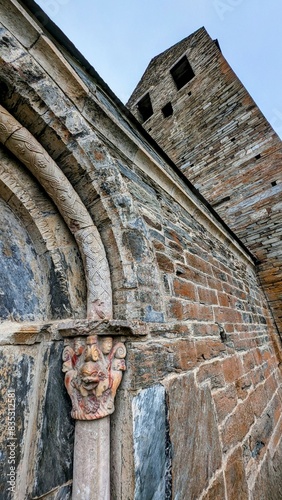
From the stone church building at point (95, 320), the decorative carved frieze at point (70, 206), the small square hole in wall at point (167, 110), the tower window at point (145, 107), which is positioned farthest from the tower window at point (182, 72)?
the decorative carved frieze at point (70, 206)

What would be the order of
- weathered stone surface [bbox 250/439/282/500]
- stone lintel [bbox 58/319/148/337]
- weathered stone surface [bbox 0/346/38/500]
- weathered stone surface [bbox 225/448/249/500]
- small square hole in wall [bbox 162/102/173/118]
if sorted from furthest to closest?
small square hole in wall [bbox 162/102/173/118] < weathered stone surface [bbox 250/439/282/500] < weathered stone surface [bbox 225/448/249/500] < stone lintel [bbox 58/319/148/337] < weathered stone surface [bbox 0/346/38/500]

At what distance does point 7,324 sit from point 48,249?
336 millimetres

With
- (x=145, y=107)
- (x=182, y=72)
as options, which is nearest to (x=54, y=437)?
(x=182, y=72)

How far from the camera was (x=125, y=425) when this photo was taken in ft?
2.55

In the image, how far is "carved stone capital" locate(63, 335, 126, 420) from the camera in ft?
2.53

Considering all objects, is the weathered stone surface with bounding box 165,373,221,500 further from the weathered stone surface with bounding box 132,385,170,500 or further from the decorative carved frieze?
the decorative carved frieze

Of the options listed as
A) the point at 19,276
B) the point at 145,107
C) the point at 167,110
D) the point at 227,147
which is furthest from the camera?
the point at 145,107

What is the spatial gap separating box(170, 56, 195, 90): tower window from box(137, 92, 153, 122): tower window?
1.24 metres

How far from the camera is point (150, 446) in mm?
786

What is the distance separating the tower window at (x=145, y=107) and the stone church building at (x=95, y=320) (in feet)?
30.2

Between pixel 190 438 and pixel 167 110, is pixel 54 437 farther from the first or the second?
pixel 167 110

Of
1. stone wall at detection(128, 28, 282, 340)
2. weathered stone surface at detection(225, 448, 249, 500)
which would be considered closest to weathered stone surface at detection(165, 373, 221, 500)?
weathered stone surface at detection(225, 448, 249, 500)

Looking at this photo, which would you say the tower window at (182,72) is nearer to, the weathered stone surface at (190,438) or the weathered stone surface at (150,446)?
the weathered stone surface at (190,438)

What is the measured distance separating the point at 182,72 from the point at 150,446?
10538 millimetres
